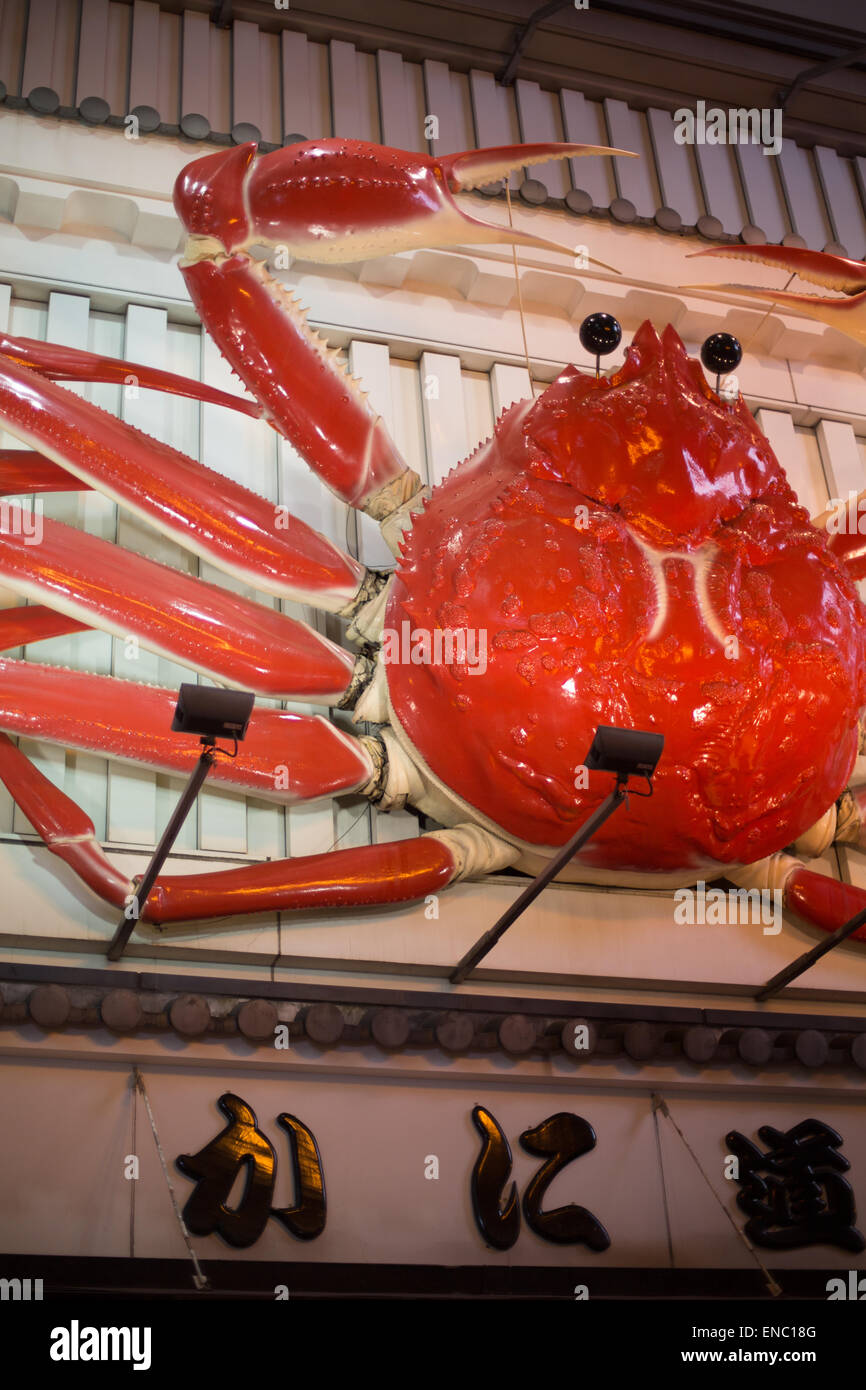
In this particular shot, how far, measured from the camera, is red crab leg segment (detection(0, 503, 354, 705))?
424 cm

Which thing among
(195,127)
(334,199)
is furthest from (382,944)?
(195,127)

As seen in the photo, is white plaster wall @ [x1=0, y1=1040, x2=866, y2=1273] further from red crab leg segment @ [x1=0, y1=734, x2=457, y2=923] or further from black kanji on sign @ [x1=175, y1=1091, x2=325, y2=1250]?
red crab leg segment @ [x1=0, y1=734, x2=457, y2=923]

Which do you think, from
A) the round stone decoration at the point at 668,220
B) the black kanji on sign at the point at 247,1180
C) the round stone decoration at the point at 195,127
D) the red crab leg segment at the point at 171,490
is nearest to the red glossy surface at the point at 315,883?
the black kanji on sign at the point at 247,1180

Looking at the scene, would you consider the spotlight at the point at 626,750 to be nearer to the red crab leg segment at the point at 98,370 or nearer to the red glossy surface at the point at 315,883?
the red glossy surface at the point at 315,883

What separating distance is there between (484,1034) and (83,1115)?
3.59ft

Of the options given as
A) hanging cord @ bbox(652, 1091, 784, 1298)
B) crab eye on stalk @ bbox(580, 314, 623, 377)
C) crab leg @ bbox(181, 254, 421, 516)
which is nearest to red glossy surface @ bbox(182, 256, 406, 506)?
crab leg @ bbox(181, 254, 421, 516)

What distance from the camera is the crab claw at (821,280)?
4660 millimetres

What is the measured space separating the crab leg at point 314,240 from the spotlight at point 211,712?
147cm

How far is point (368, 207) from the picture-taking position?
4426 mm

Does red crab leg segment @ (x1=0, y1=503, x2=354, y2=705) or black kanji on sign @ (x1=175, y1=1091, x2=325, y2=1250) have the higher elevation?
red crab leg segment @ (x1=0, y1=503, x2=354, y2=705)

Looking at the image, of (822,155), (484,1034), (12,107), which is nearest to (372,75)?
(12,107)

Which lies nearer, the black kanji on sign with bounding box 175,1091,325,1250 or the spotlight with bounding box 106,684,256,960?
the spotlight with bounding box 106,684,256,960
